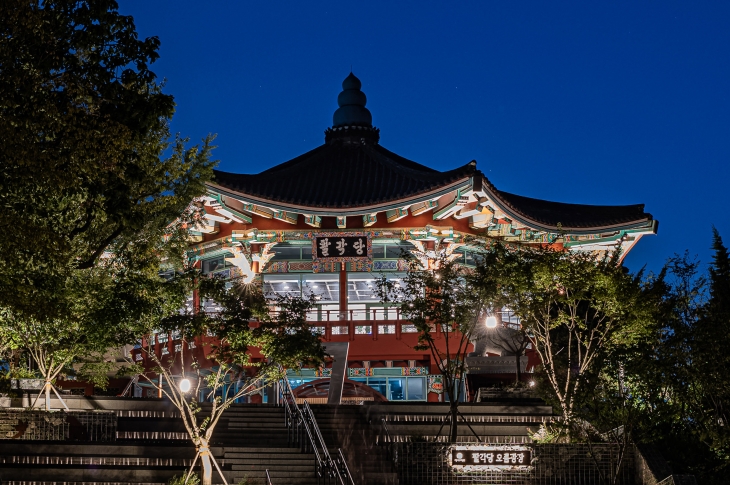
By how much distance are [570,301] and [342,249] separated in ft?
42.7

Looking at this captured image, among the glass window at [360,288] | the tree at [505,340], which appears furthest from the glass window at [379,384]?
the tree at [505,340]

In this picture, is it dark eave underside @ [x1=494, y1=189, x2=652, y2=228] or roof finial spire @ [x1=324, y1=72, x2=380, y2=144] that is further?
roof finial spire @ [x1=324, y1=72, x2=380, y2=144]

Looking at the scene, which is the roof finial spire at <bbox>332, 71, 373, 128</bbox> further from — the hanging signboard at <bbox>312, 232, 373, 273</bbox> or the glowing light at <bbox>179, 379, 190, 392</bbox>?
the glowing light at <bbox>179, 379, 190, 392</bbox>

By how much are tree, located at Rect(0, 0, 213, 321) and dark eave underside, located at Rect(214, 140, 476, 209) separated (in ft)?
52.6

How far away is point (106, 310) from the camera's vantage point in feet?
71.0

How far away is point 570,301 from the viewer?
23375 millimetres

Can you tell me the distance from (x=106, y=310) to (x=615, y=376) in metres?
11.6

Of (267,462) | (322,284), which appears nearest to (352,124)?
(322,284)

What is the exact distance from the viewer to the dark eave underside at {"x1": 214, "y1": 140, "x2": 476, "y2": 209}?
34.2m

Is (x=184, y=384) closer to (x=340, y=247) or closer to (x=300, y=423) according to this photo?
(x=300, y=423)

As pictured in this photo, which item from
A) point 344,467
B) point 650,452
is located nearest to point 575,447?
point 650,452

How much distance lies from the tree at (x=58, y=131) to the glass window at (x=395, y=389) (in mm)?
17633

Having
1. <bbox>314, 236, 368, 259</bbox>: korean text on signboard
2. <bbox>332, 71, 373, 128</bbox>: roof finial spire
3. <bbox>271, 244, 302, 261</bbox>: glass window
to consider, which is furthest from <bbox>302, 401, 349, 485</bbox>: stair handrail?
<bbox>332, 71, 373, 128</bbox>: roof finial spire

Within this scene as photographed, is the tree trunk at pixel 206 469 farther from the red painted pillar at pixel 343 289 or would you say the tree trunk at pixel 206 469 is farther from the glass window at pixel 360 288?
the glass window at pixel 360 288
